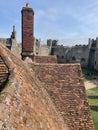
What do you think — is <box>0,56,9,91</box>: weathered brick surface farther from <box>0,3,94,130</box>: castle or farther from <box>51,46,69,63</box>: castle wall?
<box>51,46,69,63</box>: castle wall

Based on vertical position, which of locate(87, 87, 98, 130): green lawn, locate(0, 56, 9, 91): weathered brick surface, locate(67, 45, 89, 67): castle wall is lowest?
locate(87, 87, 98, 130): green lawn

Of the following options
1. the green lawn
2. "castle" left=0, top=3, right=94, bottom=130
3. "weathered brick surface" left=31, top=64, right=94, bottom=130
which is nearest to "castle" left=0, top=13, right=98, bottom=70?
the green lawn

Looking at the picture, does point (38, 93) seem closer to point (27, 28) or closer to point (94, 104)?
point (27, 28)

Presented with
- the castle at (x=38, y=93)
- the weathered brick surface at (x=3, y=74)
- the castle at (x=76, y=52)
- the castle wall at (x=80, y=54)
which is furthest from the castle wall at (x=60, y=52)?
the weathered brick surface at (x=3, y=74)

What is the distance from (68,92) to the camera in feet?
30.5

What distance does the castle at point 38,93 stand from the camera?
448 centimetres

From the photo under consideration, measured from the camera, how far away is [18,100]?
185 inches

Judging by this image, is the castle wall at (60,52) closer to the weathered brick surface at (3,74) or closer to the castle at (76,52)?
the castle at (76,52)

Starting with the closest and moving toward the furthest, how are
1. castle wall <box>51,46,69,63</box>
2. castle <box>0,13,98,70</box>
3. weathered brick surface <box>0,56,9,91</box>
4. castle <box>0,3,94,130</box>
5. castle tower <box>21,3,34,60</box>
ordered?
castle <box>0,3,94,130</box> → weathered brick surface <box>0,56,9,91</box> → castle tower <box>21,3,34,60</box> → castle <box>0,13,98,70</box> → castle wall <box>51,46,69,63</box>

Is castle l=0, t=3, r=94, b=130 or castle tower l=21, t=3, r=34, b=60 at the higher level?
castle tower l=21, t=3, r=34, b=60

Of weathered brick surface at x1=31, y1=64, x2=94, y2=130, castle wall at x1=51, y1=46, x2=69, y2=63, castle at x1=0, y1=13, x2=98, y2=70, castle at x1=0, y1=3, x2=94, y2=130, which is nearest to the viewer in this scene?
castle at x1=0, y1=3, x2=94, y2=130

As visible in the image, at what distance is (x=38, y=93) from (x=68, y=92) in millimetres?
2465

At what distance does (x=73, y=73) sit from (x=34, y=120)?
206 inches

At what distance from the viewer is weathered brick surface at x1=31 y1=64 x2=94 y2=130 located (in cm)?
863
